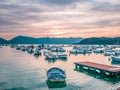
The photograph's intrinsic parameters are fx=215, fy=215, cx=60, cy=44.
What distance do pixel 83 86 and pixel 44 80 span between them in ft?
36.1

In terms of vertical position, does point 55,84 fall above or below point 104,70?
below

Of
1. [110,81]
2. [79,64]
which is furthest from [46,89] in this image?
[79,64]

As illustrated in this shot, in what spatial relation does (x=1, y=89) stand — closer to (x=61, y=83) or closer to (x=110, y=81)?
(x=61, y=83)

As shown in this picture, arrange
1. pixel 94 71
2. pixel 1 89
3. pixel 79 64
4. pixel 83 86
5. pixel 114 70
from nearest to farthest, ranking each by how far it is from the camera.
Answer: pixel 1 89 < pixel 83 86 < pixel 114 70 < pixel 94 71 < pixel 79 64

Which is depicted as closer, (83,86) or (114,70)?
(83,86)

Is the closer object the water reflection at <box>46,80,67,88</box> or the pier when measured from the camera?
the water reflection at <box>46,80,67,88</box>

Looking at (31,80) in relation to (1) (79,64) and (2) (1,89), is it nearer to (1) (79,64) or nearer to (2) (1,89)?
(2) (1,89)

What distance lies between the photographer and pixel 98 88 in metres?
45.4

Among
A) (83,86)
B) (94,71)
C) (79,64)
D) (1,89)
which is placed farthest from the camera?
(79,64)

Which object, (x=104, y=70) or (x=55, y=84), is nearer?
(x=55, y=84)

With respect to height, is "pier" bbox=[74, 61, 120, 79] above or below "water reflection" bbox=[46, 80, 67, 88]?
above

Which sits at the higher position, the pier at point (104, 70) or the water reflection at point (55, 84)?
the pier at point (104, 70)

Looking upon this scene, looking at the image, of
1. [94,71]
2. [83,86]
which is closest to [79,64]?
[94,71]

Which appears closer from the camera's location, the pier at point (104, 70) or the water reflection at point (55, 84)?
the water reflection at point (55, 84)
